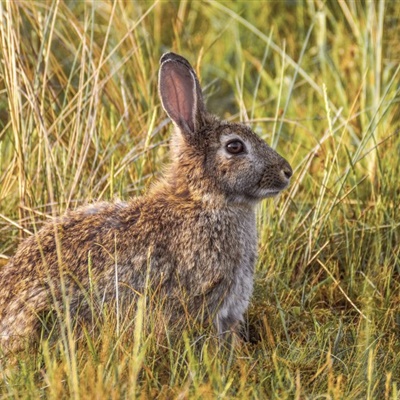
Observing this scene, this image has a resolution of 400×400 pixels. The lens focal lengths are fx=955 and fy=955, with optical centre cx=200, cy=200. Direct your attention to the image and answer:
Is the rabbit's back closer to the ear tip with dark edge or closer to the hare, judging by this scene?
the hare

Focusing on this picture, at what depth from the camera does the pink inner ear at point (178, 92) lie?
4.29m

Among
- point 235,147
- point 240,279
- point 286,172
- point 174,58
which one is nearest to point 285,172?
point 286,172

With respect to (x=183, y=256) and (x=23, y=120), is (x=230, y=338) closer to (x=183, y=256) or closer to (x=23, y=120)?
(x=183, y=256)

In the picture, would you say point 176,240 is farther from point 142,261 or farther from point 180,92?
point 180,92

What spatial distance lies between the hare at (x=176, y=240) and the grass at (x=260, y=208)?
204mm

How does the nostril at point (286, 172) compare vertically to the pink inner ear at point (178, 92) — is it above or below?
below

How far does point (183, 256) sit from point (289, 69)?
327 centimetres

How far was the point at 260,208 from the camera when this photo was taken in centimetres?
489

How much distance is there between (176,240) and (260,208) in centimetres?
87

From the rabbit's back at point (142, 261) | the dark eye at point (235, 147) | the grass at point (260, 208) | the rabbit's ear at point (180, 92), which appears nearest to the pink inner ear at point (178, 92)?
the rabbit's ear at point (180, 92)

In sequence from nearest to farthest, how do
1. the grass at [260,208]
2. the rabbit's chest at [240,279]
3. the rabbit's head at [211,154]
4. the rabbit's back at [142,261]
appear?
1. the grass at [260,208]
2. the rabbit's back at [142,261]
3. the rabbit's chest at [240,279]
4. the rabbit's head at [211,154]

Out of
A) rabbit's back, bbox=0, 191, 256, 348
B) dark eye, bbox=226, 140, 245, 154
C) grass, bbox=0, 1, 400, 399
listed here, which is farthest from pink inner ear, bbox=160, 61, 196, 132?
grass, bbox=0, 1, 400, 399

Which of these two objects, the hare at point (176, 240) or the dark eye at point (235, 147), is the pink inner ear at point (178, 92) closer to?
the hare at point (176, 240)

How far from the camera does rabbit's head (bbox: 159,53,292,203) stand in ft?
13.9
